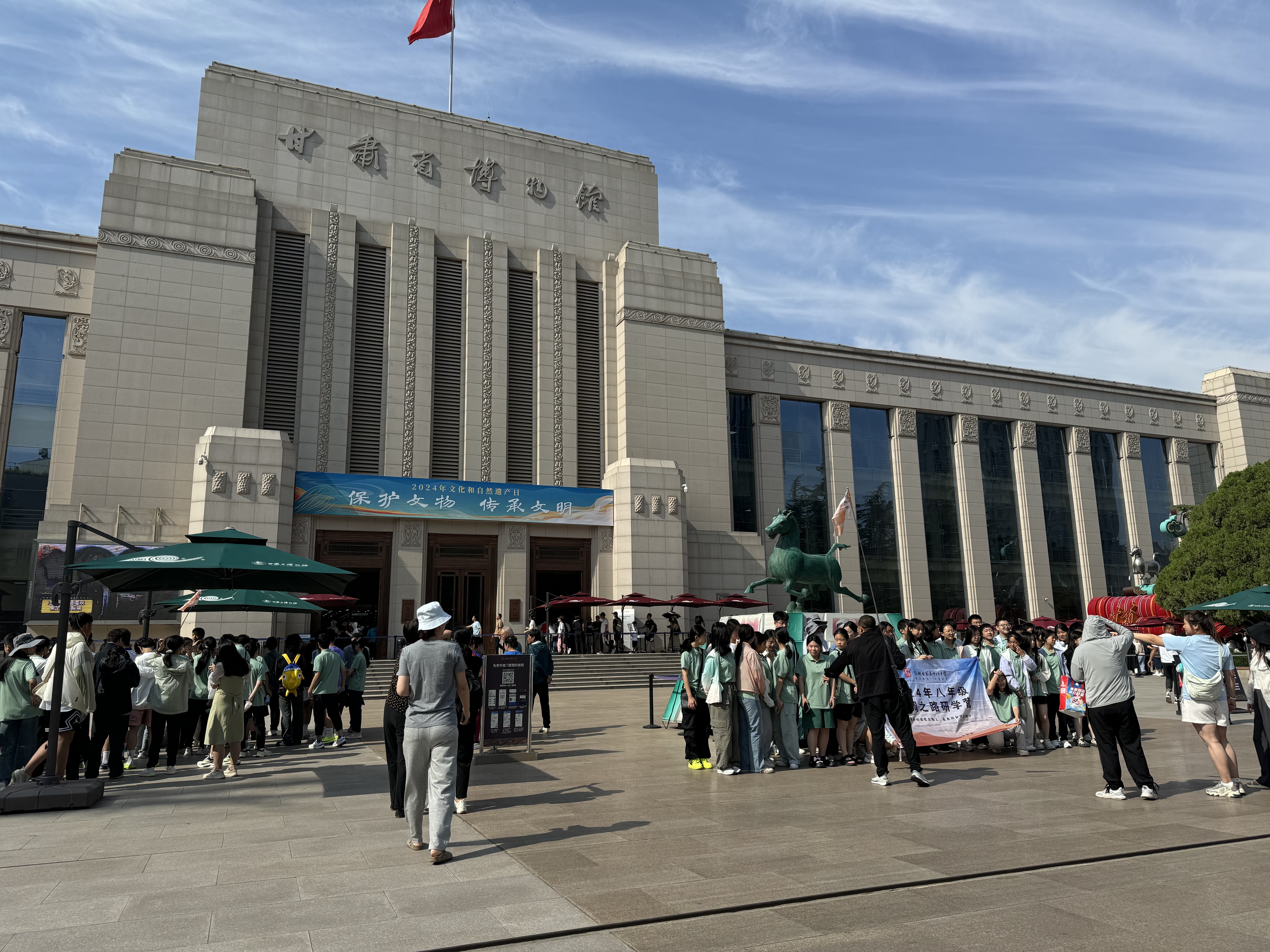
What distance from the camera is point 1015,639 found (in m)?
13.2

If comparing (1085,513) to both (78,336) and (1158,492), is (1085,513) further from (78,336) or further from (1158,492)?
(78,336)

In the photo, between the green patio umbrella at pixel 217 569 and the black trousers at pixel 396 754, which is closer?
the black trousers at pixel 396 754

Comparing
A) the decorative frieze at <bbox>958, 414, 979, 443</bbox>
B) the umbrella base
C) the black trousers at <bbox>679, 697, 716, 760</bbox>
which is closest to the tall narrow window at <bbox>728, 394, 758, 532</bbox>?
the decorative frieze at <bbox>958, 414, 979, 443</bbox>

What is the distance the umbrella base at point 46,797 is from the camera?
9.02m

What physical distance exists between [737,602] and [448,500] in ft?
37.0

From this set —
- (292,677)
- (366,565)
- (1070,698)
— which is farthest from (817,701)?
(366,565)

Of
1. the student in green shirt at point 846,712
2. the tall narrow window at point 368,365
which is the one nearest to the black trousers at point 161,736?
the student in green shirt at point 846,712

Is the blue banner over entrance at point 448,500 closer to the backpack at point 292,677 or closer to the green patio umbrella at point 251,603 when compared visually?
the green patio umbrella at point 251,603

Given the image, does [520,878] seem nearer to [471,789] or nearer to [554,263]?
[471,789]

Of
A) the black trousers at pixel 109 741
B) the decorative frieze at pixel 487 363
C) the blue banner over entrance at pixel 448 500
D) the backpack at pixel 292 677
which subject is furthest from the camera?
the decorative frieze at pixel 487 363

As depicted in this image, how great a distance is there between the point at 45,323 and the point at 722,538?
2634 centimetres

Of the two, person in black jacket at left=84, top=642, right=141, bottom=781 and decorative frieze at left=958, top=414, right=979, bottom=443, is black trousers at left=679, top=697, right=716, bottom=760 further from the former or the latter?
decorative frieze at left=958, top=414, right=979, bottom=443

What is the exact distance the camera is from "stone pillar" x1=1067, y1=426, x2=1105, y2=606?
4403 centimetres

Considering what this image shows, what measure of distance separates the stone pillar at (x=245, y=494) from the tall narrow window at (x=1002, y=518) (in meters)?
32.3
